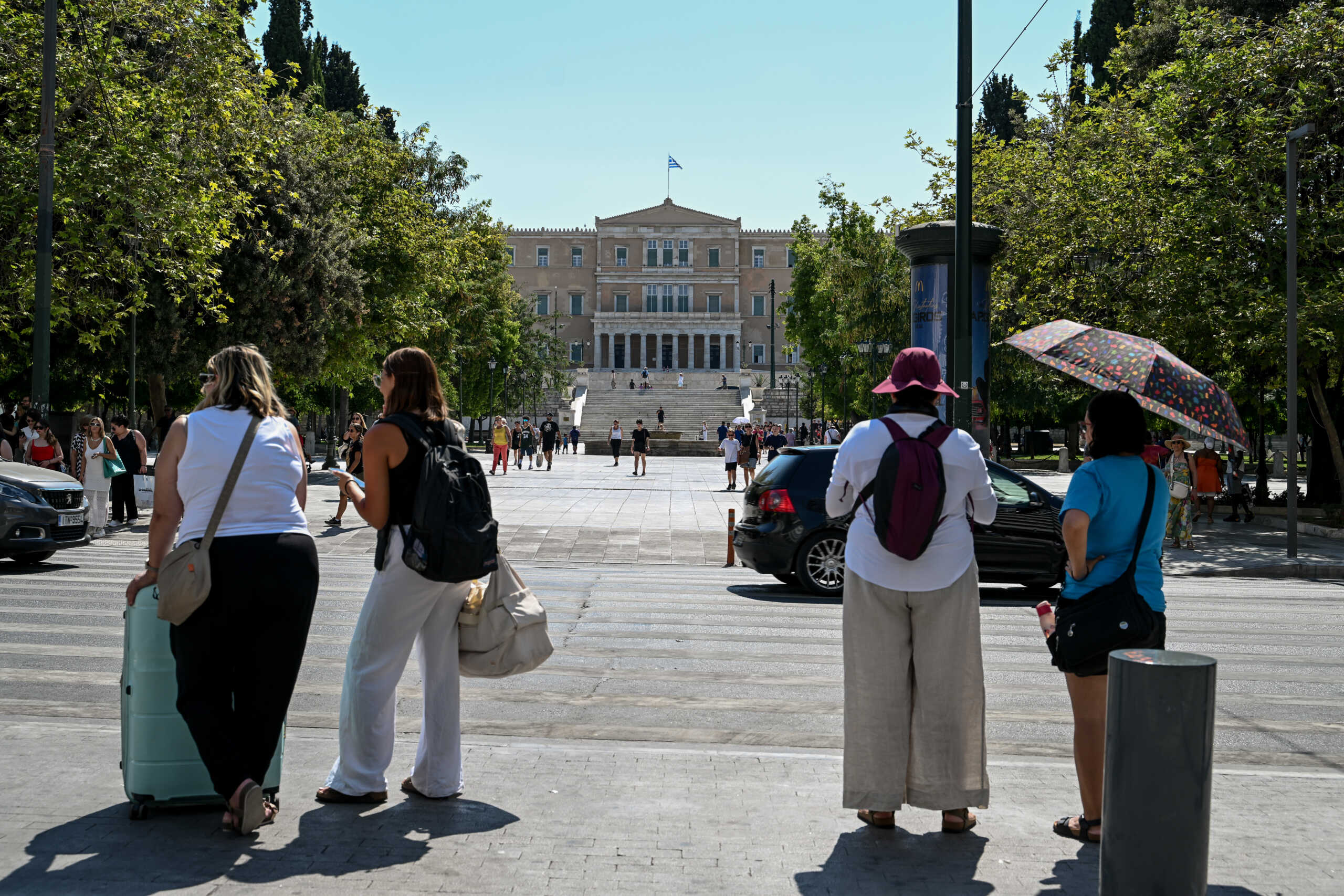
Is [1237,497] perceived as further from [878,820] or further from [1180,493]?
[878,820]

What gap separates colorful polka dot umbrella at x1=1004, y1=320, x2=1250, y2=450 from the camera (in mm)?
5930

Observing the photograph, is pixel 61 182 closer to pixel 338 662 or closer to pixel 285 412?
pixel 338 662

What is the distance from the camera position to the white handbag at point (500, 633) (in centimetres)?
491

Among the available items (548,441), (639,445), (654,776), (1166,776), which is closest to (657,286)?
(548,441)

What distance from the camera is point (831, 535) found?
40.1ft

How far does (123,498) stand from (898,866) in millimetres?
17342

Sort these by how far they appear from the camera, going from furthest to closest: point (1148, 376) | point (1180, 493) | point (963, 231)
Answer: point (1180, 493)
point (963, 231)
point (1148, 376)

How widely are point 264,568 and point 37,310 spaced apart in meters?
13.5

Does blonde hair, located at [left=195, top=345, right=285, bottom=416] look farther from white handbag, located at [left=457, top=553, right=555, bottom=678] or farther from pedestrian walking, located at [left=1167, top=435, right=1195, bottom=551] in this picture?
pedestrian walking, located at [left=1167, top=435, right=1195, bottom=551]

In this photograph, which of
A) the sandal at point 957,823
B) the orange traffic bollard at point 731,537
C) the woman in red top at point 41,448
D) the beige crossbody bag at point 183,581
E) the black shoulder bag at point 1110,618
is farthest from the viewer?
the woman in red top at point 41,448

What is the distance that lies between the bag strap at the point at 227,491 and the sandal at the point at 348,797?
110cm

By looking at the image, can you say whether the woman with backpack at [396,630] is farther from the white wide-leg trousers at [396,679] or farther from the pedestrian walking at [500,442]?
the pedestrian walking at [500,442]

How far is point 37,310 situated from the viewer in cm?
1609

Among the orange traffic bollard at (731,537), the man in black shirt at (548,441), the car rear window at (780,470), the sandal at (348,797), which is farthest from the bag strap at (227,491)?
the man in black shirt at (548,441)
